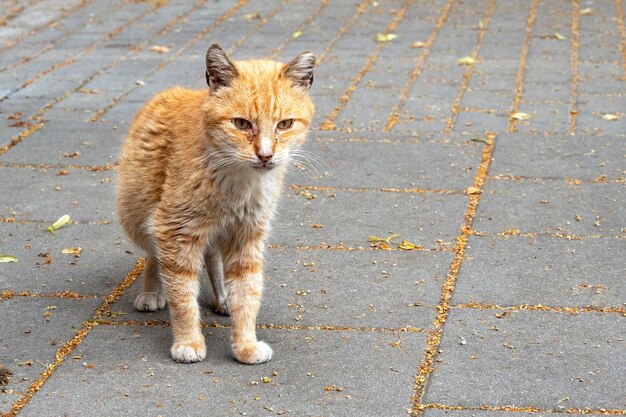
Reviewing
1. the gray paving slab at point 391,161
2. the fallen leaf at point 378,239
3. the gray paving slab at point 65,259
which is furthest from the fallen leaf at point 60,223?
the fallen leaf at point 378,239

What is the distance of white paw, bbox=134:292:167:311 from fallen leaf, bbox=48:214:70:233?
1.20 metres

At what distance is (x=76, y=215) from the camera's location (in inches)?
246

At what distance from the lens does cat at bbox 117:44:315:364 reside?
14.4 ft

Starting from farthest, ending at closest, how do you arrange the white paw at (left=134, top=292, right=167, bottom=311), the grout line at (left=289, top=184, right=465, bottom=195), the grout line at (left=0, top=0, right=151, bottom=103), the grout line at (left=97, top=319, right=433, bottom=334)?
the grout line at (left=0, top=0, right=151, bottom=103) → the grout line at (left=289, top=184, right=465, bottom=195) → the white paw at (left=134, top=292, right=167, bottom=311) → the grout line at (left=97, top=319, right=433, bottom=334)

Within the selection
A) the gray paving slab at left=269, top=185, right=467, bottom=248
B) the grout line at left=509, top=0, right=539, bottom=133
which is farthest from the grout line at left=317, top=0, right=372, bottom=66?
the gray paving slab at left=269, top=185, right=467, bottom=248

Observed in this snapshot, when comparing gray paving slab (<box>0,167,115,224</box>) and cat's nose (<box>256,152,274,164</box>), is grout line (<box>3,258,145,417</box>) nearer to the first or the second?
gray paving slab (<box>0,167,115,224</box>)

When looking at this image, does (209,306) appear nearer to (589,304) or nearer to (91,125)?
(589,304)

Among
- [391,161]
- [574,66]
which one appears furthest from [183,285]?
[574,66]

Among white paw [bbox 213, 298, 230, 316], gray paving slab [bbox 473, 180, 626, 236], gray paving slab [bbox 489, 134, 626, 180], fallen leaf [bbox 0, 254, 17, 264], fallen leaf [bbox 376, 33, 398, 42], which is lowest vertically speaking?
fallen leaf [bbox 376, 33, 398, 42]

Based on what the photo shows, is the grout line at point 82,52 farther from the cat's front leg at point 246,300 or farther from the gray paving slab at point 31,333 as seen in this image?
the cat's front leg at point 246,300

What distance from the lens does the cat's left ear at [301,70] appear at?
4.53 metres

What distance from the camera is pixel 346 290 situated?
520 centimetres

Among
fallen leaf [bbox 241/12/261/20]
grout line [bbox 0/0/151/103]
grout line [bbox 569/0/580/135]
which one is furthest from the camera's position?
fallen leaf [bbox 241/12/261/20]

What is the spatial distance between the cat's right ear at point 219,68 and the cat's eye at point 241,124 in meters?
0.18
